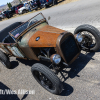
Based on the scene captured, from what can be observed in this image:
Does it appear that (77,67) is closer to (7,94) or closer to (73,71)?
(73,71)

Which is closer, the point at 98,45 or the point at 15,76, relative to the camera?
the point at 98,45

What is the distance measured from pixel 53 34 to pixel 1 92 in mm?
2668

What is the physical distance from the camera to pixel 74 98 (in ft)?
8.75

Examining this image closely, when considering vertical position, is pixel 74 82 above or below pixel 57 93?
below

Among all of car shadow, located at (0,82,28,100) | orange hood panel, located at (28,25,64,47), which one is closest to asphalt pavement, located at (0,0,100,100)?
car shadow, located at (0,82,28,100)

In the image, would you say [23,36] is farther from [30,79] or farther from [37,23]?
[30,79]

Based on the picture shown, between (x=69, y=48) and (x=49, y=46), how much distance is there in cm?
59

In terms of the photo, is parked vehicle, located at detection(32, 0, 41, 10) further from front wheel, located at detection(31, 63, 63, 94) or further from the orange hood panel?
front wheel, located at detection(31, 63, 63, 94)

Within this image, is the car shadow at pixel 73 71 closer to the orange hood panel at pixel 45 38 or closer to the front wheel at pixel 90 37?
the front wheel at pixel 90 37

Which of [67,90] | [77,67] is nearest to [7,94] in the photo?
[67,90]

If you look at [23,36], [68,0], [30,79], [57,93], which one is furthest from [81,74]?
[68,0]

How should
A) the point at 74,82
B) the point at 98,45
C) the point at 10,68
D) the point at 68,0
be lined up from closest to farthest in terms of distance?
the point at 74,82 < the point at 98,45 < the point at 10,68 < the point at 68,0

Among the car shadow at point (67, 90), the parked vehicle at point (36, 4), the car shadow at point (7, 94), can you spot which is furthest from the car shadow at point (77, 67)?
the parked vehicle at point (36, 4)

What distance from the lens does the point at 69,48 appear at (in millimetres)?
3043
